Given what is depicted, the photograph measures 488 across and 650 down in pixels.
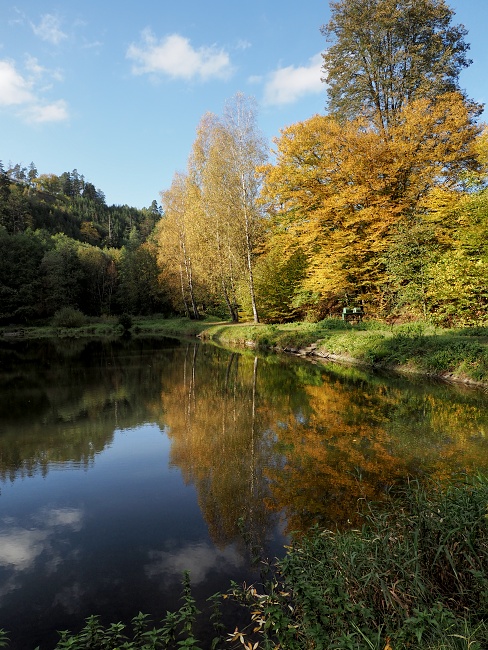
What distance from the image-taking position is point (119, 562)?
3.75m

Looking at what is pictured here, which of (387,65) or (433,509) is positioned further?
(387,65)

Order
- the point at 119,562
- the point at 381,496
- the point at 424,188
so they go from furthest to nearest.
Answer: the point at 424,188 < the point at 381,496 < the point at 119,562

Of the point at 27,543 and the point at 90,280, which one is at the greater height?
the point at 90,280

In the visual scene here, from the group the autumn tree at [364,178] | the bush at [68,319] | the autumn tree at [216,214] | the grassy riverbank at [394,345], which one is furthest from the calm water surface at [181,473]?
the bush at [68,319]

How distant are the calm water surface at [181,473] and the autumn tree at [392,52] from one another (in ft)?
60.8

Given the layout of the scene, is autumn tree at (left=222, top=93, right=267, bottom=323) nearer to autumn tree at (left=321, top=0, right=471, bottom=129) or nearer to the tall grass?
autumn tree at (left=321, top=0, right=471, bottom=129)

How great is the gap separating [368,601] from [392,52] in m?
27.8

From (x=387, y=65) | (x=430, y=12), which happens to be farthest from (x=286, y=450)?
(x=430, y=12)

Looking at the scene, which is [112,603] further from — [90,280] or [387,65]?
[90,280]

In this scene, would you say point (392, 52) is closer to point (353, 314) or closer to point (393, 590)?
point (353, 314)

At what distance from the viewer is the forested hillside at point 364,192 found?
56.9 feet

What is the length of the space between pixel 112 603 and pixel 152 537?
3.28 ft

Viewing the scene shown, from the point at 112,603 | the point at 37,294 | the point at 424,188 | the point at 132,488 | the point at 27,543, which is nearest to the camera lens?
the point at 112,603

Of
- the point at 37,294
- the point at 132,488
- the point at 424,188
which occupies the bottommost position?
the point at 132,488
